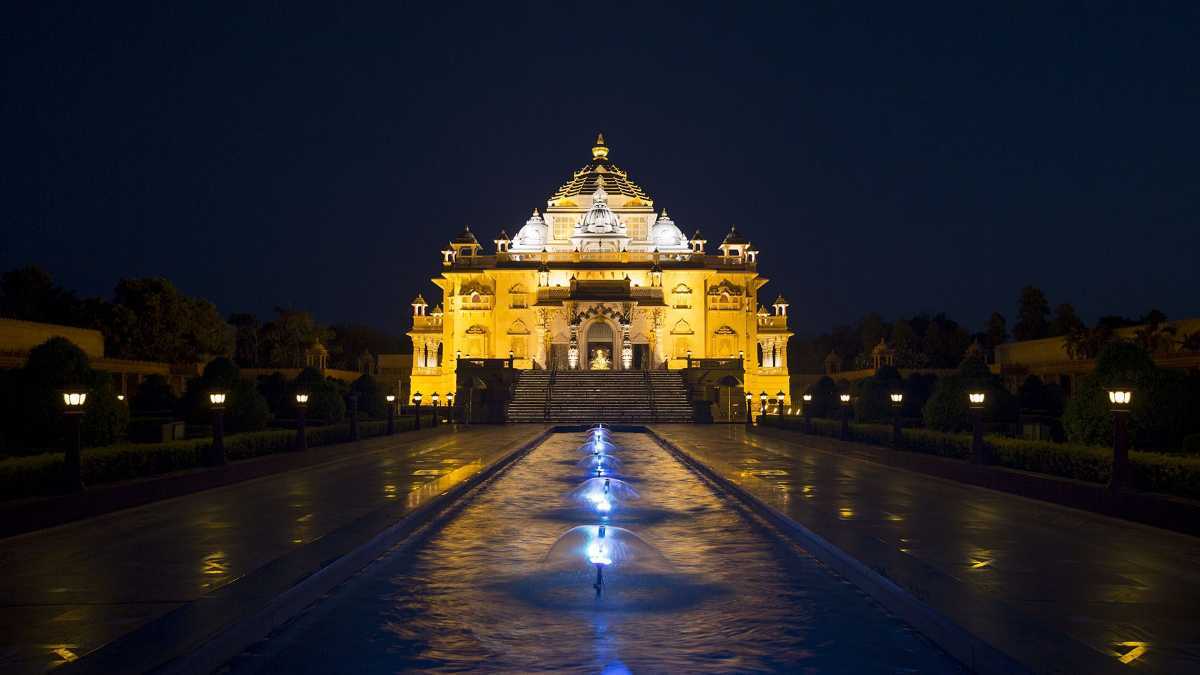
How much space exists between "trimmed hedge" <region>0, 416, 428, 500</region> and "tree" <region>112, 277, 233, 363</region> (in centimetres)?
4137

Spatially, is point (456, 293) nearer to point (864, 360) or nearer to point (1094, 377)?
point (864, 360)

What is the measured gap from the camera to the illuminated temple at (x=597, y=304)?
6462 cm

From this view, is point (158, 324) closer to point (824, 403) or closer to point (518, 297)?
point (518, 297)

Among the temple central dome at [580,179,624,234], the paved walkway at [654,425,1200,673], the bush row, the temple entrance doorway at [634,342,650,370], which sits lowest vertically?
the paved walkway at [654,425,1200,673]

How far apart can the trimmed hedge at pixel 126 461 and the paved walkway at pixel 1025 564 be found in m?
9.74

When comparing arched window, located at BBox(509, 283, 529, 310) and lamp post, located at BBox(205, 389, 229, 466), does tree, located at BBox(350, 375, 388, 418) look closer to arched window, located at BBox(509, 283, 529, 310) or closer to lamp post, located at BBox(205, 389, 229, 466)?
lamp post, located at BBox(205, 389, 229, 466)

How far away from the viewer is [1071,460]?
55.4 feet

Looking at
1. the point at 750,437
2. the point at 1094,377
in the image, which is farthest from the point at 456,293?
the point at 1094,377

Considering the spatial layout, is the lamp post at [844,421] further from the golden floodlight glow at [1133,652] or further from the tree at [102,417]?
the golden floodlight glow at [1133,652]

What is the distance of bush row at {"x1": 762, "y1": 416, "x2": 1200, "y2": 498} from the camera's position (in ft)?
46.6

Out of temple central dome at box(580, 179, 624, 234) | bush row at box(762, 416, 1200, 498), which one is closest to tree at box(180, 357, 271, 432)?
bush row at box(762, 416, 1200, 498)

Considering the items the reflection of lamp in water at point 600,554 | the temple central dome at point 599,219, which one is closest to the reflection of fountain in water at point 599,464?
the reflection of lamp in water at point 600,554

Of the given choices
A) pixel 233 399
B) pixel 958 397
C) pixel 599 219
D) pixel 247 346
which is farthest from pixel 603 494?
pixel 247 346

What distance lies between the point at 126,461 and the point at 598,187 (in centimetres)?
5816
